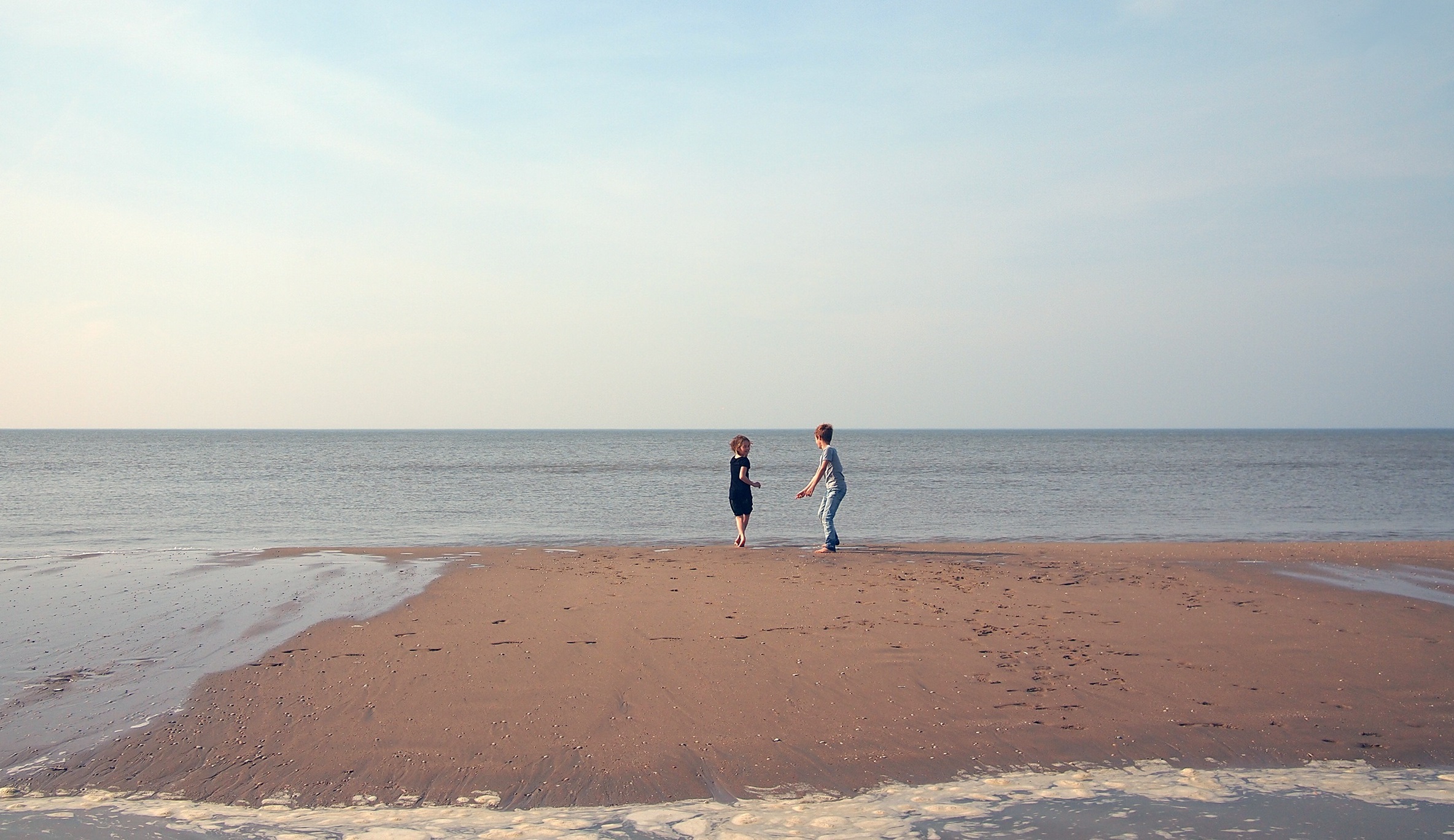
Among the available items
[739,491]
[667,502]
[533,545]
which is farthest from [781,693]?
[667,502]

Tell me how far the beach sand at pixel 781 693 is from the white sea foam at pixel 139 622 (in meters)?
0.40

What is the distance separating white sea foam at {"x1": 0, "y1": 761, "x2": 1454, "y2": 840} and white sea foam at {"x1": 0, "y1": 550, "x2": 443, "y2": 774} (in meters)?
1.28

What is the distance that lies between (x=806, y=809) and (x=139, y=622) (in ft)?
23.6

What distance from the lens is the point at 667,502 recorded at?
86.7ft

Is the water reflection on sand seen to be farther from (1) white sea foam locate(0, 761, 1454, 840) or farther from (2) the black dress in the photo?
(2) the black dress

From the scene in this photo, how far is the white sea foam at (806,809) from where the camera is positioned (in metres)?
4.12

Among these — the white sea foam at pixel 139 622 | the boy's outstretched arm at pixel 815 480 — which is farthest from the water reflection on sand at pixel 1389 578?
the white sea foam at pixel 139 622

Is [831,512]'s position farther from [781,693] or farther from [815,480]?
[781,693]

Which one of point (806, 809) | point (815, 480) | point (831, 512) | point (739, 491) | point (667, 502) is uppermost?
point (815, 480)

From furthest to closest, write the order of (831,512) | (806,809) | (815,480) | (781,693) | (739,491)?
(739,491)
(831,512)
(815,480)
(781,693)
(806,809)

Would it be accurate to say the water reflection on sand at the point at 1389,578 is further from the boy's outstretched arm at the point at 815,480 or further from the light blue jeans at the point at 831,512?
the boy's outstretched arm at the point at 815,480

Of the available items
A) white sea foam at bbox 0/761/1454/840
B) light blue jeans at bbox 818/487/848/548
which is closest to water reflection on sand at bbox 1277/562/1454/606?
light blue jeans at bbox 818/487/848/548

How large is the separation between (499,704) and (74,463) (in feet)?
200

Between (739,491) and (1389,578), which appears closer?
(1389,578)
